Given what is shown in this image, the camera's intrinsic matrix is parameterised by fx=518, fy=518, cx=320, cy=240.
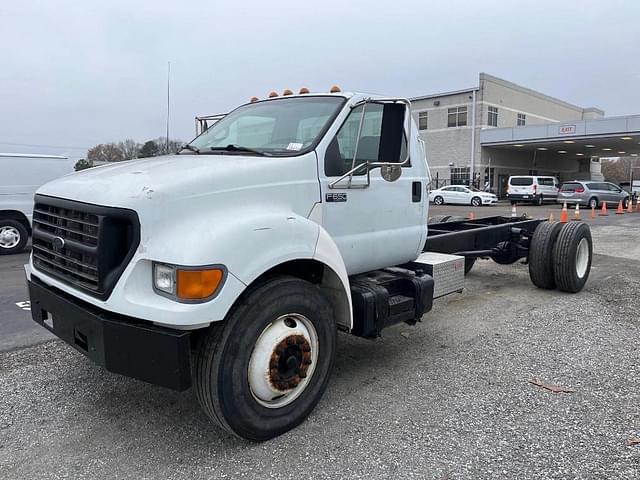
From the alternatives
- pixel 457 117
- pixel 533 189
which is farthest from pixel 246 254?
pixel 457 117

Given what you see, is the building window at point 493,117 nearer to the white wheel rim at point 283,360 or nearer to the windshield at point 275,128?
the windshield at point 275,128

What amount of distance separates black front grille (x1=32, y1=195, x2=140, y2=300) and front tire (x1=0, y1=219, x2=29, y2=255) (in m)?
8.42

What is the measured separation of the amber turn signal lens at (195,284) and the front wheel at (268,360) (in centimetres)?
29

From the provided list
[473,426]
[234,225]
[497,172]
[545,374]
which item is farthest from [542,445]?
[497,172]

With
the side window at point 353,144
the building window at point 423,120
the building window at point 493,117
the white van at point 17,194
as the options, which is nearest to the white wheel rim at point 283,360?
the side window at point 353,144

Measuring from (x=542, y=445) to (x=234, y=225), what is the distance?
2.30 meters

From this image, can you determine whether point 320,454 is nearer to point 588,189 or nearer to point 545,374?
point 545,374

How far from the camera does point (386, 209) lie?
422 centimetres

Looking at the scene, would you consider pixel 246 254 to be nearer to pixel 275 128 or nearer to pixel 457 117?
pixel 275 128

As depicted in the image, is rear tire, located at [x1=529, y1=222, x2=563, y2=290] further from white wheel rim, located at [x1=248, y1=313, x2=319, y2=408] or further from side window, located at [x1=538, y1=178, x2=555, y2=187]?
side window, located at [x1=538, y1=178, x2=555, y2=187]

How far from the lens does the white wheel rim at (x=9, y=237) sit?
10655 millimetres

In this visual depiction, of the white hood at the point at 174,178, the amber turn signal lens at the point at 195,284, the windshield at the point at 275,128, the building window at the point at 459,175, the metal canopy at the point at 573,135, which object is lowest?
the amber turn signal lens at the point at 195,284

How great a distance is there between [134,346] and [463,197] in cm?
3170

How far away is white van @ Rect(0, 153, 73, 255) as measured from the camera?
1052 centimetres
